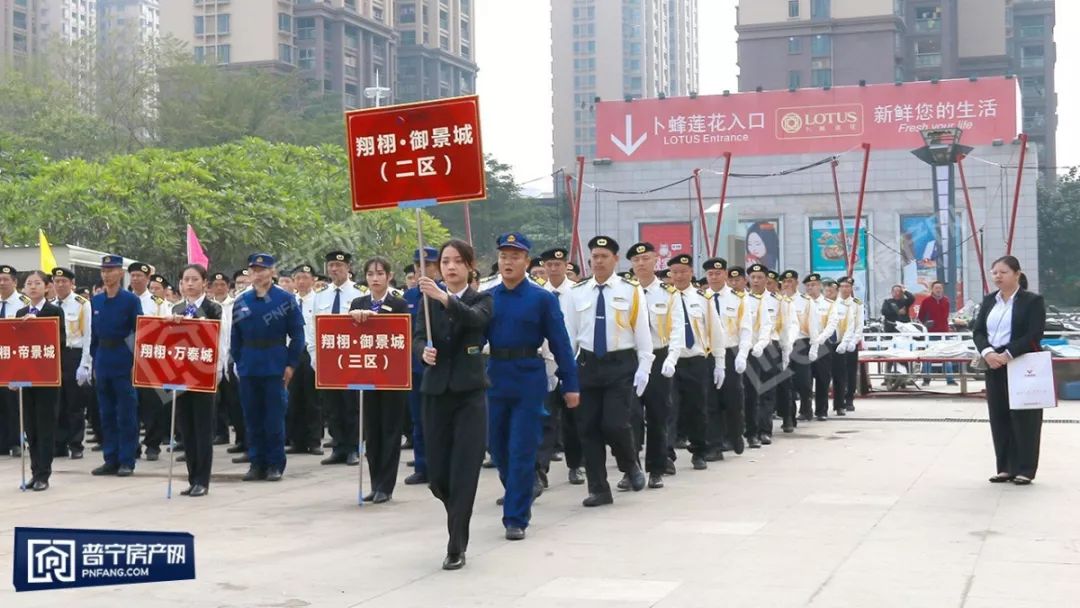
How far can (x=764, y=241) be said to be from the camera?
56.0m

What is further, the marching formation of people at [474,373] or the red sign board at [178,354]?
the red sign board at [178,354]

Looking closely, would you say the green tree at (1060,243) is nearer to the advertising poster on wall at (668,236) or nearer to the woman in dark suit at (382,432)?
the advertising poster on wall at (668,236)

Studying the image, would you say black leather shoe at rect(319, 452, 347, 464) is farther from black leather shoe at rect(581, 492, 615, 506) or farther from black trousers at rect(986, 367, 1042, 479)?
black trousers at rect(986, 367, 1042, 479)

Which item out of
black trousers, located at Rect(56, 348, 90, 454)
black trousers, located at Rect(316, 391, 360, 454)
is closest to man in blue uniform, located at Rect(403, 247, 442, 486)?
black trousers, located at Rect(316, 391, 360, 454)

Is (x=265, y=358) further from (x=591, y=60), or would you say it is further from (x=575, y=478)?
(x=591, y=60)

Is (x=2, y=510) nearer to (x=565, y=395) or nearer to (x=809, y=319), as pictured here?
(x=565, y=395)

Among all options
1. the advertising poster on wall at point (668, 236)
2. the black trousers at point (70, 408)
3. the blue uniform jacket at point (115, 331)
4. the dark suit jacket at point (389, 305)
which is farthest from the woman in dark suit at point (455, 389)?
the advertising poster on wall at point (668, 236)

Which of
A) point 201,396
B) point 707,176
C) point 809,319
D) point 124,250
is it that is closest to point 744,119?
point 707,176

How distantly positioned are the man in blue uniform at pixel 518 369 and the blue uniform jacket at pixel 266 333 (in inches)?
144

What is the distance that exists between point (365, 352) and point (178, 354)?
1.43 metres

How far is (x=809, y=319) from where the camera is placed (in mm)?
16859

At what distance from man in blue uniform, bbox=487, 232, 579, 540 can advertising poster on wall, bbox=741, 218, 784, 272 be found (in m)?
47.6

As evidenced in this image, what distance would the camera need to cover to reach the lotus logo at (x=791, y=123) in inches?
2183

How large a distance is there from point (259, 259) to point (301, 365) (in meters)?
3.01
